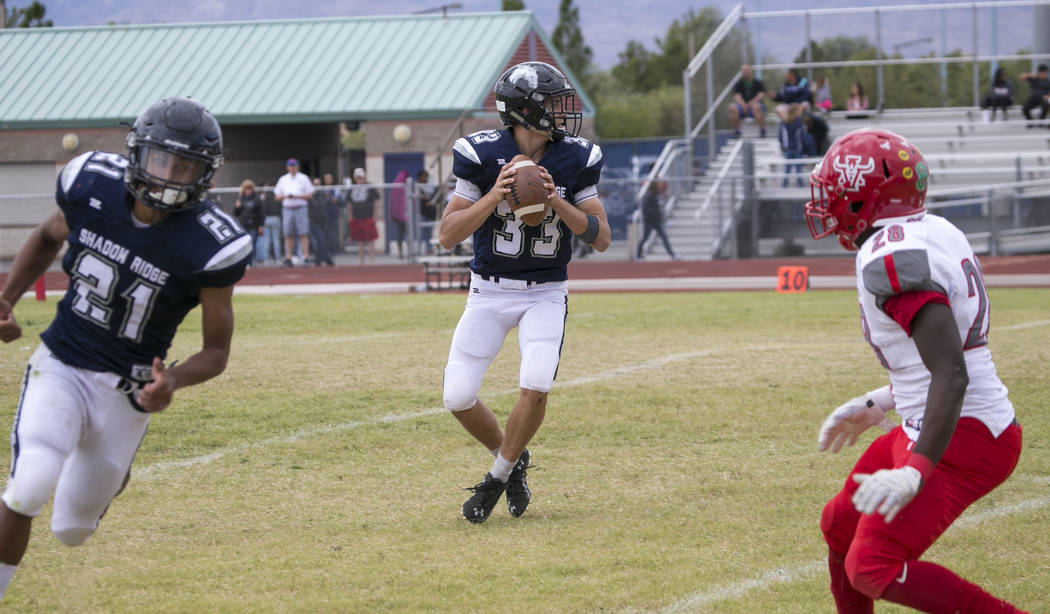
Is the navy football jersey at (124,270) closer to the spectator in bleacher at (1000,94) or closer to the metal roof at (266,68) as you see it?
the spectator in bleacher at (1000,94)

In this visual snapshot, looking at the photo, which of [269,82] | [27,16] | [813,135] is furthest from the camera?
[27,16]

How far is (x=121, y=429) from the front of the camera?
381cm

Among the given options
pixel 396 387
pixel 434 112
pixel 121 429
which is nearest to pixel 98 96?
pixel 434 112

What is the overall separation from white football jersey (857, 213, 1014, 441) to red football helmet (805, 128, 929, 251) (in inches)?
1.9

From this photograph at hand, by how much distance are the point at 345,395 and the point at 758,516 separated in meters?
3.71

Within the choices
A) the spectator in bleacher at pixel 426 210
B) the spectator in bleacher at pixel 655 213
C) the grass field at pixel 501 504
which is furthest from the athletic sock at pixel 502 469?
the spectator in bleacher at pixel 426 210

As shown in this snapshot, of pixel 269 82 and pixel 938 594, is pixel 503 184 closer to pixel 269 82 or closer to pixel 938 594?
pixel 938 594

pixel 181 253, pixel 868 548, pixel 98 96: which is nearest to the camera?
pixel 868 548

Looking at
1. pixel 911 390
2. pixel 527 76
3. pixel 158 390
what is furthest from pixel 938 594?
pixel 527 76

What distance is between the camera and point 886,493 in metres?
2.85

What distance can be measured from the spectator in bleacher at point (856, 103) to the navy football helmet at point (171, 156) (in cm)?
2258

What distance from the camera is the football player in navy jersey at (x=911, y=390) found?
301 centimetres

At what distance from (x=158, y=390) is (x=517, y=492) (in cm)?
209

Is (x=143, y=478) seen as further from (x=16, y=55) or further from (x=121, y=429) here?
(x=16, y=55)
